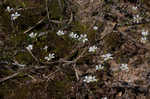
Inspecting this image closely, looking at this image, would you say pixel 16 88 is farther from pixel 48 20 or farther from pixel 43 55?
pixel 48 20

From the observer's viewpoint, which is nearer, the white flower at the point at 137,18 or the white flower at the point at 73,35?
the white flower at the point at 73,35

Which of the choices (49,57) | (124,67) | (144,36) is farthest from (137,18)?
(49,57)

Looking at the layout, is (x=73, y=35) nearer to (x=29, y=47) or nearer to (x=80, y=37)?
(x=80, y=37)

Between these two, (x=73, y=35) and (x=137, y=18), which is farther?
(x=137, y=18)

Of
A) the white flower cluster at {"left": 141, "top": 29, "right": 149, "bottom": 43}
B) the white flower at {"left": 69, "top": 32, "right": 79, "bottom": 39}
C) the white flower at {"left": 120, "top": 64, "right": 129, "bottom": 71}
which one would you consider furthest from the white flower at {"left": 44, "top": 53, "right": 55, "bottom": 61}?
the white flower cluster at {"left": 141, "top": 29, "right": 149, "bottom": 43}

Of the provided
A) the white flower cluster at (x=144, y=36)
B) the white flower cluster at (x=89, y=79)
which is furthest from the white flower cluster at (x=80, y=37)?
the white flower cluster at (x=144, y=36)

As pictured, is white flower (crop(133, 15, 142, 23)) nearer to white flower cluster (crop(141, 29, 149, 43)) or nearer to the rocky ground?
the rocky ground

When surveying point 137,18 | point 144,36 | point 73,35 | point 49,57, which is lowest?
point 49,57

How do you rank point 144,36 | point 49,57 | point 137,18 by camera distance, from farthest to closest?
point 137,18
point 144,36
point 49,57

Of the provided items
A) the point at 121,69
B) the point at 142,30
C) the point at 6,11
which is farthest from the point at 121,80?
the point at 6,11

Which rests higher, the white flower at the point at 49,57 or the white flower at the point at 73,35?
the white flower at the point at 73,35

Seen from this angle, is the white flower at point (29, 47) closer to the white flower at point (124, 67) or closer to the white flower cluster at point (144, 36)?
the white flower at point (124, 67)
